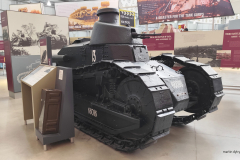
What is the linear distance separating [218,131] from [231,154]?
3.29ft

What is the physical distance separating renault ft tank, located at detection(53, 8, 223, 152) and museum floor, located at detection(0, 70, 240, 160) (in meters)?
0.25

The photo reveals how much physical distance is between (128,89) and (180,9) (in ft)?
21.8

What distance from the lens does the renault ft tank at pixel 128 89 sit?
3170 millimetres

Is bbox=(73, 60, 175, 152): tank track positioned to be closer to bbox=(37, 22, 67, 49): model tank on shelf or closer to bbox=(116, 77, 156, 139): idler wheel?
bbox=(116, 77, 156, 139): idler wheel

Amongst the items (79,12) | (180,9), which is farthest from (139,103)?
(79,12)

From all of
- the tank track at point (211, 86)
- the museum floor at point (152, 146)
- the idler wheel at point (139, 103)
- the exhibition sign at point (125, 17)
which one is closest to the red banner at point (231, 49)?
the museum floor at point (152, 146)

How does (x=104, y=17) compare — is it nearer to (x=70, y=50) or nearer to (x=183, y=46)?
(x=70, y=50)

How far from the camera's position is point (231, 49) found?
24.2 ft

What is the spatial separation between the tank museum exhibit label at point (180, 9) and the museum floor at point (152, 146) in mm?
4768

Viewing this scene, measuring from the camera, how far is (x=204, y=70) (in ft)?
14.7

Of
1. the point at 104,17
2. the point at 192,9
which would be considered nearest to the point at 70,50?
the point at 104,17

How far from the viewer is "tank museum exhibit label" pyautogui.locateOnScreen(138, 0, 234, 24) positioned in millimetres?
7875

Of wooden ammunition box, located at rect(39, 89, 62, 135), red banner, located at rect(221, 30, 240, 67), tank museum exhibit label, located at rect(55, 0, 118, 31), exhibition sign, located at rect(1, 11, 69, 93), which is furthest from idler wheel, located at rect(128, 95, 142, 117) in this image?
tank museum exhibit label, located at rect(55, 0, 118, 31)

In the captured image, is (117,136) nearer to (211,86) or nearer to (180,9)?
(211,86)
